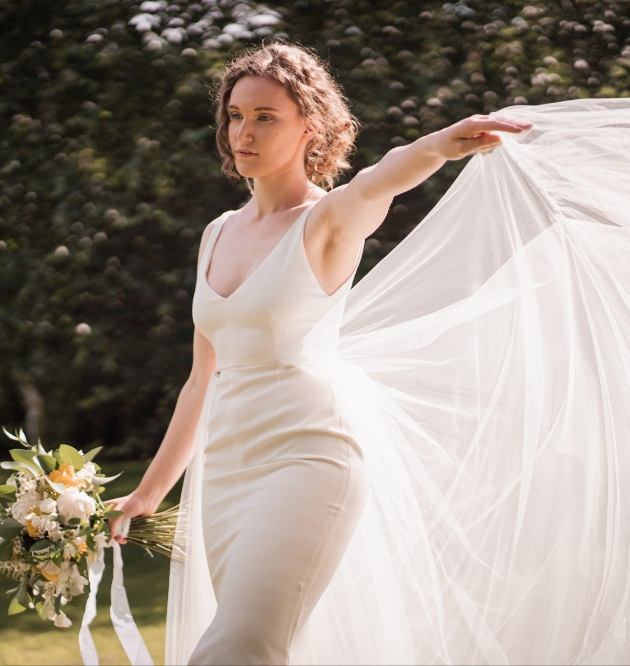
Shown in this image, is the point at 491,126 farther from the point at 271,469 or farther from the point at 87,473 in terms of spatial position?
the point at 87,473

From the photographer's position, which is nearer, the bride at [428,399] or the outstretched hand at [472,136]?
→ the outstretched hand at [472,136]

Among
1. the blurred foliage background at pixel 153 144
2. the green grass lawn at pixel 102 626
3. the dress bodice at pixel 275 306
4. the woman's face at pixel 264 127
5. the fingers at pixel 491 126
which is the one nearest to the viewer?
the fingers at pixel 491 126

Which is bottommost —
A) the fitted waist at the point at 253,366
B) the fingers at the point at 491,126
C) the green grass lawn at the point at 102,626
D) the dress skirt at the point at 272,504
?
the green grass lawn at the point at 102,626

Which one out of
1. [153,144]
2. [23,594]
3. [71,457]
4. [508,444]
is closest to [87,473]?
[71,457]

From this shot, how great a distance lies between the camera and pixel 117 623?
2270 millimetres

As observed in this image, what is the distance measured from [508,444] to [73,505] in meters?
1.00

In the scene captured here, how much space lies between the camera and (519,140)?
2225 millimetres

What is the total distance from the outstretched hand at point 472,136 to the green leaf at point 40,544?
1.26 metres

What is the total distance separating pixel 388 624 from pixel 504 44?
164 inches

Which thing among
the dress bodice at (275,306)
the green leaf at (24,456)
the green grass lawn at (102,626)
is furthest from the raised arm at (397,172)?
the green grass lawn at (102,626)

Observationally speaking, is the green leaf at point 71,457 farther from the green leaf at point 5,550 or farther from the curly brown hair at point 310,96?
the curly brown hair at point 310,96

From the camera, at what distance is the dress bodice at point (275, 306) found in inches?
80.4

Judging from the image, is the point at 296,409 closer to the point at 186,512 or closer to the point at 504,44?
the point at 186,512

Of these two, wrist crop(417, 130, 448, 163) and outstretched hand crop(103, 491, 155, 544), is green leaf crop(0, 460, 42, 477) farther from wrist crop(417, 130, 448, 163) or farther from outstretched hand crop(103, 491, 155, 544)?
wrist crop(417, 130, 448, 163)
